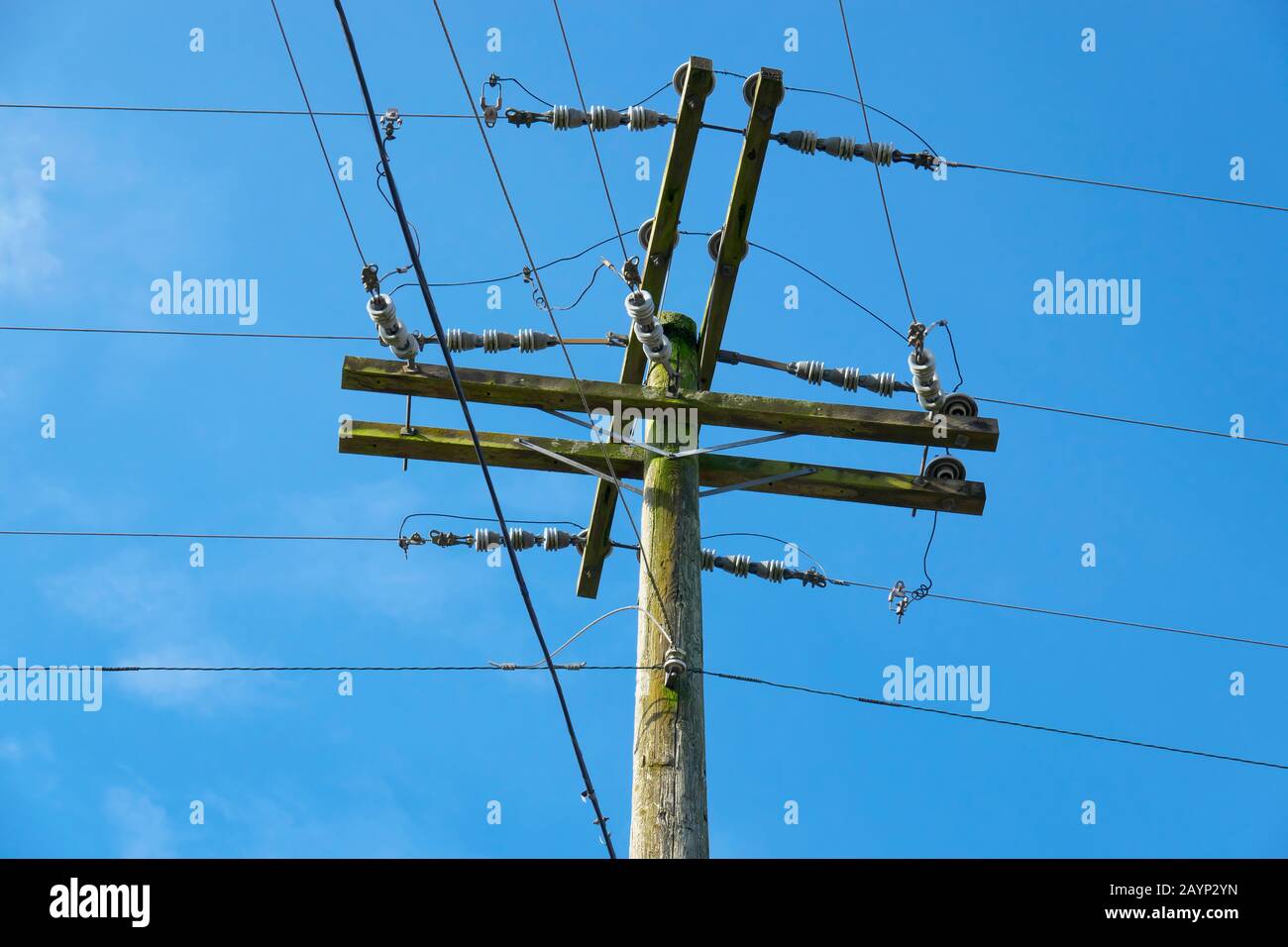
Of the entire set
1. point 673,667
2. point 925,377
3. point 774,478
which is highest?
point 925,377

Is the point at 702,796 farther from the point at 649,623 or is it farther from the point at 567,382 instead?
the point at 567,382

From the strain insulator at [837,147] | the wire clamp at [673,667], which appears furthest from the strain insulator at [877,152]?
the wire clamp at [673,667]

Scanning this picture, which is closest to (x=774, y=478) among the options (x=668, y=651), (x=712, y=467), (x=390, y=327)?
(x=712, y=467)

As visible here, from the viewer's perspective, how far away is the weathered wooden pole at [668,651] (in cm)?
630

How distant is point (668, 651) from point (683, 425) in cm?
141

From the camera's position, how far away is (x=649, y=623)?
696cm

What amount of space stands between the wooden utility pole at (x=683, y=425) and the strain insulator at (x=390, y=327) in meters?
0.10

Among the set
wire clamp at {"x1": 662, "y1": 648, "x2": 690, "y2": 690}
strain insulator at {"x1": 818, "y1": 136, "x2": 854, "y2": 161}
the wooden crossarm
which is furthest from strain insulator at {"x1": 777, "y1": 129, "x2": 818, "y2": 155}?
wire clamp at {"x1": 662, "y1": 648, "x2": 690, "y2": 690}

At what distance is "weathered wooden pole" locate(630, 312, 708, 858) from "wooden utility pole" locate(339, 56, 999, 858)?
0.03ft

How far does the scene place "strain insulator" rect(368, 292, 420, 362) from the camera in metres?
7.86

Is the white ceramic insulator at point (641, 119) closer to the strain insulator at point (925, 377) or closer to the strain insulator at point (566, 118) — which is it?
the strain insulator at point (566, 118)

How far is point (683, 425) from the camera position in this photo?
7.82 m

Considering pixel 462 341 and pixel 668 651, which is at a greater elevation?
pixel 462 341

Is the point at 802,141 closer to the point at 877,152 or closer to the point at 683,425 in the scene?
the point at 877,152
